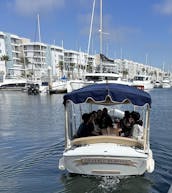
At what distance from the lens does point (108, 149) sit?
10539 millimetres

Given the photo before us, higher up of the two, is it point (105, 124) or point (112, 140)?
point (105, 124)

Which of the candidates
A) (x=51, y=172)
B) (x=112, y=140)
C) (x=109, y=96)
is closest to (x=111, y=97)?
(x=109, y=96)

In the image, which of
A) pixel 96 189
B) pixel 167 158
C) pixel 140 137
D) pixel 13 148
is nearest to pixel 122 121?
pixel 140 137

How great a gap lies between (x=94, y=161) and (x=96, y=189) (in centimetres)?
95

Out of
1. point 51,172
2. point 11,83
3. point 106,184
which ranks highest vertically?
point 106,184

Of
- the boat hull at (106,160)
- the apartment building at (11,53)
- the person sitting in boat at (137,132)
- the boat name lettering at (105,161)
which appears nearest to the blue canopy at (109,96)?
the person sitting in boat at (137,132)

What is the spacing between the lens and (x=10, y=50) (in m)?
139

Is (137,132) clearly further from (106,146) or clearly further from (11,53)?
(11,53)

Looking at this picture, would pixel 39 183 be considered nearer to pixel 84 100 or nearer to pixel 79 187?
pixel 79 187

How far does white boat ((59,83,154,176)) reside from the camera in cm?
1049

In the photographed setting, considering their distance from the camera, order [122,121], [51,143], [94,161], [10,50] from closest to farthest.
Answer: [94,161] → [122,121] → [51,143] → [10,50]

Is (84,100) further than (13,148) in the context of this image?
No

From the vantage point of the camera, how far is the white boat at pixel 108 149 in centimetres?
1049

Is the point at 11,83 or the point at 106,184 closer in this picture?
the point at 106,184
